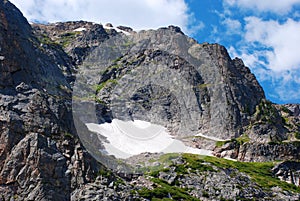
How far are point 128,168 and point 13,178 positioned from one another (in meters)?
56.0

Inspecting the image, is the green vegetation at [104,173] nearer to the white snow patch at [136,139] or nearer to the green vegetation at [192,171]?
the green vegetation at [192,171]

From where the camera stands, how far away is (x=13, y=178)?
57906 millimetres

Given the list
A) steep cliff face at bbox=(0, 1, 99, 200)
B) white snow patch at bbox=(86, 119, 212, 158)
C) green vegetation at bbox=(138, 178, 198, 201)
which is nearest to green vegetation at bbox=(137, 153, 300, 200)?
green vegetation at bbox=(138, 178, 198, 201)

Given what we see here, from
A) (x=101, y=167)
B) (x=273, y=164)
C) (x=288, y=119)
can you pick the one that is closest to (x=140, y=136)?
(x=273, y=164)

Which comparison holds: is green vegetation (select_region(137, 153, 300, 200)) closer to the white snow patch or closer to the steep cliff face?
the white snow patch

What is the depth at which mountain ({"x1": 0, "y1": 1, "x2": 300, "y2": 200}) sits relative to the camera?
61672mm

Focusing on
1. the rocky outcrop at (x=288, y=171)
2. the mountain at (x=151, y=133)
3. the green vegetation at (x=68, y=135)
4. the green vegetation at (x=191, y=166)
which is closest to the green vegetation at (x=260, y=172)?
the mountain at (x=151, y=133)

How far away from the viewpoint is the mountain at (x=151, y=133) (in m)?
61.7

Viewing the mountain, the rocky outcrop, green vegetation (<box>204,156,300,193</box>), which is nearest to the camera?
the mountain

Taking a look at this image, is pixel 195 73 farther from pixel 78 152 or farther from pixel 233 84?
pixel 78 152

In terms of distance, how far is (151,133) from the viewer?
566 ft

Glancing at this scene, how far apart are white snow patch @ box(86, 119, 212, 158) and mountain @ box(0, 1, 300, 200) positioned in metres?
2.62

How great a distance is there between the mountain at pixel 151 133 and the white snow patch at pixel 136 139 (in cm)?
262

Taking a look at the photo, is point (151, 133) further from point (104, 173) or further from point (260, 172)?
point (104, 173)
